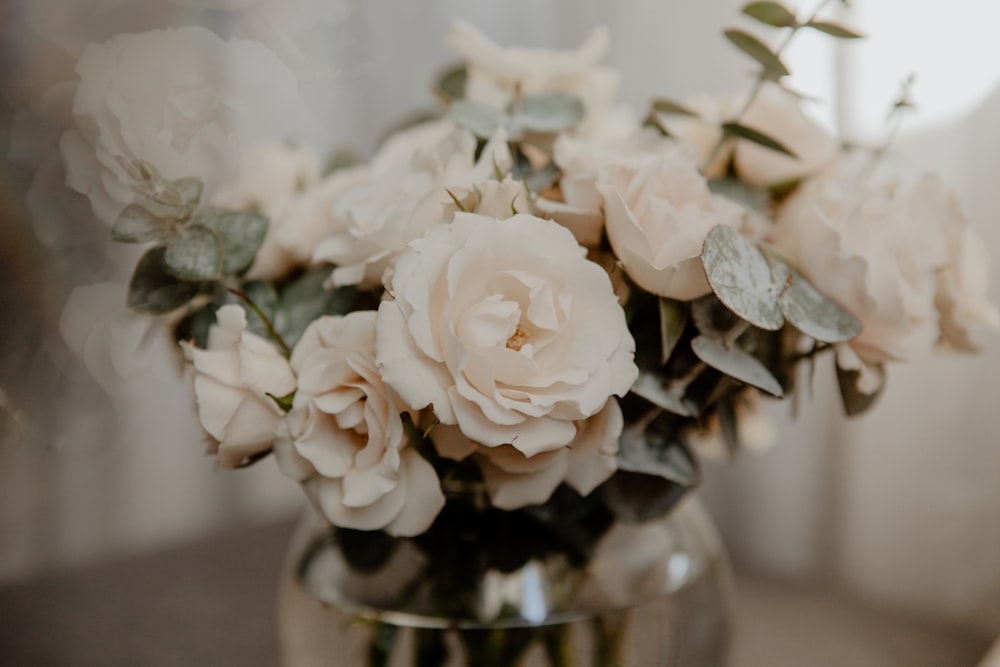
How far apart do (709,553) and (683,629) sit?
70 millimetres

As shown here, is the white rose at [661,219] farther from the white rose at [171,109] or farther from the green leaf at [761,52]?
the white rose at [171,109]

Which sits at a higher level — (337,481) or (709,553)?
(337,481)

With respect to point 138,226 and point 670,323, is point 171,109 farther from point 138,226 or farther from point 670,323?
point 670,323

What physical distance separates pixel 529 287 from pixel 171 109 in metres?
0.36

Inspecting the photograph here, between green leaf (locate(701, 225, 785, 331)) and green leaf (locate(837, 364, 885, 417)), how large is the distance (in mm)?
97

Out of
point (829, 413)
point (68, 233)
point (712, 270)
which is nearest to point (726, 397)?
point (712, 270)

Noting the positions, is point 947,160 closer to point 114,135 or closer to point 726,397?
point 726,397

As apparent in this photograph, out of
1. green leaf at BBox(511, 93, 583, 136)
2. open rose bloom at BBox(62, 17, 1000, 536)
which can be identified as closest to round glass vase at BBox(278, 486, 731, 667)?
open rose bloom at BBox(62, 17, 1000, 536)

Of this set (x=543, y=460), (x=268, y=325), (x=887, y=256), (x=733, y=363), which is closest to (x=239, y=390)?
(x=268, y=325)

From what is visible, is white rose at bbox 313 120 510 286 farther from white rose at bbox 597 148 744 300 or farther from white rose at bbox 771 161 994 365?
white rose at bbox 771 161 994 365

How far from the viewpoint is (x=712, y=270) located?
376 millimetres

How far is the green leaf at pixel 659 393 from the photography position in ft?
1.37

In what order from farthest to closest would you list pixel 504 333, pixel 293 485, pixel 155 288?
pixel 293 485 → pixel 155 288 → pixel 504 333

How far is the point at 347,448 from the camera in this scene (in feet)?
1.31
